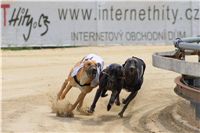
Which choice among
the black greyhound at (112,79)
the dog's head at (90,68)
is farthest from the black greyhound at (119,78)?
the dog's head at (90,68)

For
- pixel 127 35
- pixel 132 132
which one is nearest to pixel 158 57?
pixel 132 132

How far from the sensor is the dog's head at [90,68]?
903 cm

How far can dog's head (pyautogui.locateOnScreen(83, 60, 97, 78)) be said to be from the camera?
29.6ft

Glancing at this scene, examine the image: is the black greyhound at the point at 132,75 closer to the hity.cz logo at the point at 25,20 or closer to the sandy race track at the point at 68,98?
the sandy race track at the point at 68,98

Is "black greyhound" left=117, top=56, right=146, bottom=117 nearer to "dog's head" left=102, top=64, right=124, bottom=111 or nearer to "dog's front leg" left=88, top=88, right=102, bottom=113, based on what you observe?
"dog's head" left=102, top=64, right=124, bottom=111

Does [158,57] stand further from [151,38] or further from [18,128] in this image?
[151,38]

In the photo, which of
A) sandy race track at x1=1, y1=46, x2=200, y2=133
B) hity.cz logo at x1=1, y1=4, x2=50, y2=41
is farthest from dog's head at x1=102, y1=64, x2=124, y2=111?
hity.cz logo at x1=1, y1=4, x2=50, y2=41

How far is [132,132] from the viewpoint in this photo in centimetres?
818

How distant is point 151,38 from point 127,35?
761mm

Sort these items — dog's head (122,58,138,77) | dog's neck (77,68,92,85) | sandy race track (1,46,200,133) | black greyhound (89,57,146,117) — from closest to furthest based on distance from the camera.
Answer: sandy race track (1,46,200,133), dog's head (122,58,138,77), black greyhound (89,57,146,117), dog's neck (77,68,92,85)

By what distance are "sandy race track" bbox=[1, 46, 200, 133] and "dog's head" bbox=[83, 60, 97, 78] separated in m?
0.67

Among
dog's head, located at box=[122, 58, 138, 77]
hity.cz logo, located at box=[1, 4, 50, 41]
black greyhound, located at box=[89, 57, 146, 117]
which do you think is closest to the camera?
dog's head, located at box=[122, 58, 138, 77]

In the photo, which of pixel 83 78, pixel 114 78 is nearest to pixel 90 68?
pixel 83 78

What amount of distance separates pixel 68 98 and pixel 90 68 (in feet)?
6.32
